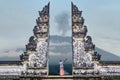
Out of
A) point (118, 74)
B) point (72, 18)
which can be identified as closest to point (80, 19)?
point (72, 18)

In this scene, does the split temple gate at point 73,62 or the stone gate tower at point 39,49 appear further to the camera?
the stone gate tower at point 39,49

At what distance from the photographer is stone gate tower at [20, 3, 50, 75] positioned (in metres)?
22.8

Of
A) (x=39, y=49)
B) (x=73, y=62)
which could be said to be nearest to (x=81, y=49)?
(x=73, y=62)

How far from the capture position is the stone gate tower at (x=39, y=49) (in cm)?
2276

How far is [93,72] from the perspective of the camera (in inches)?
882

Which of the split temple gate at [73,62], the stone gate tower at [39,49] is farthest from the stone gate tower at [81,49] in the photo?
the stone gate tower at [39,49]

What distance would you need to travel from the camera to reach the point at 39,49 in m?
23.3

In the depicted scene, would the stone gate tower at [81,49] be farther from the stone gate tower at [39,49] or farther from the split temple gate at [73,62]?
the stone gate tower at [39,49]

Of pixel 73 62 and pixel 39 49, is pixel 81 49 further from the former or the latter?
pixel 39 49

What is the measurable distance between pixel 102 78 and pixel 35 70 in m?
4.74

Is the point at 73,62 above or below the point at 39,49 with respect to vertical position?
below

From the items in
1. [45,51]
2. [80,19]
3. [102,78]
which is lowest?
[102,78]

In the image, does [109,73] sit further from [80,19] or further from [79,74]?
[80,19]

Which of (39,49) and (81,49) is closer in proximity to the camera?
(81,49)
